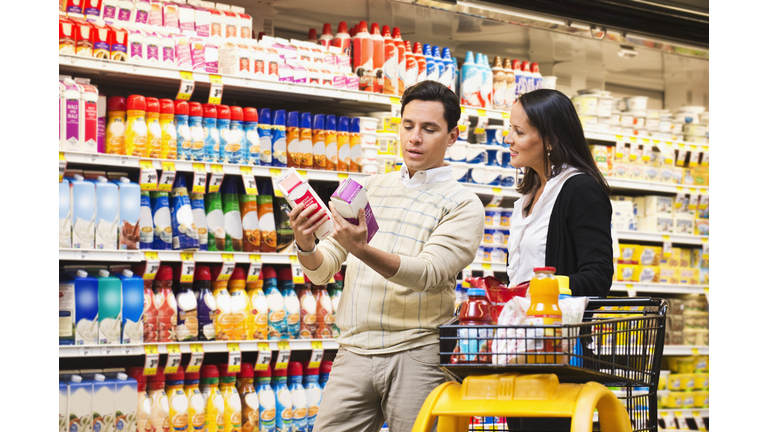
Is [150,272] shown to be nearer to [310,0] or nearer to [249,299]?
[249,299]

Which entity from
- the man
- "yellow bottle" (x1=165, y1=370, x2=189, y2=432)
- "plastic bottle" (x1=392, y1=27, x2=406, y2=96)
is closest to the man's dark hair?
the man

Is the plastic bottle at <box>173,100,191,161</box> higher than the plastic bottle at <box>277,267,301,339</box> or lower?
higher

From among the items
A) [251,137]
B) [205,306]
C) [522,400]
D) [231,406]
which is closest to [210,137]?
[251,137]

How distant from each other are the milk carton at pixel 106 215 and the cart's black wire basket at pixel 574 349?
2036 millimetres

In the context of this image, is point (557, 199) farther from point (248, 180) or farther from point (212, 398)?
point (212, 398)

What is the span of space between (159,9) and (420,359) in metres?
2.27

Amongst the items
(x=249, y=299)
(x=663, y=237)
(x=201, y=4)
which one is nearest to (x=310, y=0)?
(x=201, y=4)

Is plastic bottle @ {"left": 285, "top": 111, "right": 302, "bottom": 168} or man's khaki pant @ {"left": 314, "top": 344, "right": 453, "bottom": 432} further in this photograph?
Result: plastic bottle @ {"left": 285, "top": 111, "right": 302, "bottom": 168}

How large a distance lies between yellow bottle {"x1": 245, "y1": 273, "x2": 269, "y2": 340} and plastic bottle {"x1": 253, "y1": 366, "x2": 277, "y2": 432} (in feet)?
0.59

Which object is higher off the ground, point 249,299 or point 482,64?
point 482,64

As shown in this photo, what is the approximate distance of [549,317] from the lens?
1.37 meters

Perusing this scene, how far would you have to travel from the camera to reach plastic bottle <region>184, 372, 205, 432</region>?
10.6 ft

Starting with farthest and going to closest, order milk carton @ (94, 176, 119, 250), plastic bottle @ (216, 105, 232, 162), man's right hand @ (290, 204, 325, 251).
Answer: plastic bottle @ (216, 105, 232, 162)
milk carton @ (94, 176, 119, 250)
man's right hand @ (290, 204, 325, 251)

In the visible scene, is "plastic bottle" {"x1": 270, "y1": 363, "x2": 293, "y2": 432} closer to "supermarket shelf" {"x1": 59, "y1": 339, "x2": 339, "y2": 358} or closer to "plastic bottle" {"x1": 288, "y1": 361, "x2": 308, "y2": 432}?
"plastic bottle" {"x1": 288, "y1": 361, "x2": 308, "y2": 432}
